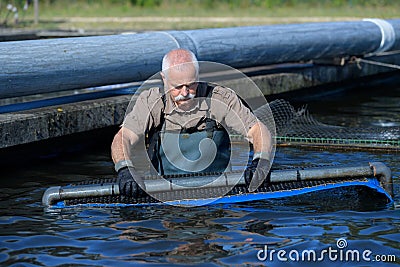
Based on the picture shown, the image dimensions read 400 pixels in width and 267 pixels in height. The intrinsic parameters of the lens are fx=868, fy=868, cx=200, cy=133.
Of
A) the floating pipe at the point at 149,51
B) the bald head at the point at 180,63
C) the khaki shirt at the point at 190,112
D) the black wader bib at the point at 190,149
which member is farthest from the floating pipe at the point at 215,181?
the floating pipe at the point at 149,51

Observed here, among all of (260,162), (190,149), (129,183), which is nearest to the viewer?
(129,183)

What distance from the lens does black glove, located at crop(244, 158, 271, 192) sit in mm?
6969

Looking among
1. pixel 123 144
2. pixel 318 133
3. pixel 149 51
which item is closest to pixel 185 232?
pixel 123 144

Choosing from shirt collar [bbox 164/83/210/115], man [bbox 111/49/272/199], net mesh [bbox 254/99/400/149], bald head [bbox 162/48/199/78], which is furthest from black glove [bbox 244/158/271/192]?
net mesh [bbox 254/99/400/149]

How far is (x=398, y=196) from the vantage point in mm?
7523

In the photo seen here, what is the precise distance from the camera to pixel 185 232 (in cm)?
655

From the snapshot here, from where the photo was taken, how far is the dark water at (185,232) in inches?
234

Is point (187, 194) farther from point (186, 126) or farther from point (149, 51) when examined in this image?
point (149, 51)

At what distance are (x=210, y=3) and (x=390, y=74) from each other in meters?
21.9

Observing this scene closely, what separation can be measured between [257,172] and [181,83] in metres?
0.94

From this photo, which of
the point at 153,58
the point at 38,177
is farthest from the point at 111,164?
the point at 153,58

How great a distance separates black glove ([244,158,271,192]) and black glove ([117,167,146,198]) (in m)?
0.85

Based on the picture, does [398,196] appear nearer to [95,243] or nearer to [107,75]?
[95,243]

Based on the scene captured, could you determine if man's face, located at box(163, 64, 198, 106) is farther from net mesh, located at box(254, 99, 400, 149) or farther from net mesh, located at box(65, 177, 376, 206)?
net mesh, located at box(254, 99, 400, 149)
